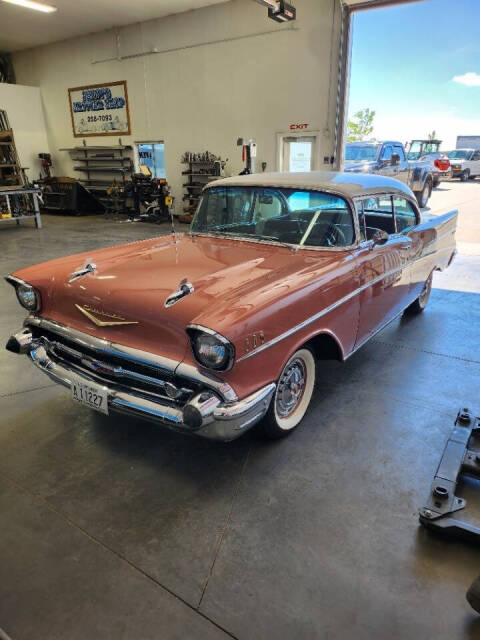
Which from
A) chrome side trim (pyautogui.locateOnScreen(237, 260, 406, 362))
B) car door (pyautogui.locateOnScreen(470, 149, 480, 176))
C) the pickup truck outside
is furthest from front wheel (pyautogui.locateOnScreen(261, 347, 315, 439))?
car door (pyautogui.locateOnScreen(470, 149, 480, 176))

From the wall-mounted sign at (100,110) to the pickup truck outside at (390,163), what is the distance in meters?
6.85

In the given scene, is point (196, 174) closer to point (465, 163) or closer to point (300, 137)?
point (300, 137)

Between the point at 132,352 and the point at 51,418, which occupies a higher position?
the point at 132,352

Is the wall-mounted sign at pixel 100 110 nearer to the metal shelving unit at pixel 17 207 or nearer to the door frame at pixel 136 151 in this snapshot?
the door frame at pixel 136 151

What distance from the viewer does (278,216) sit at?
311 cm

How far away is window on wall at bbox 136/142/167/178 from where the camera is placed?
1328cm

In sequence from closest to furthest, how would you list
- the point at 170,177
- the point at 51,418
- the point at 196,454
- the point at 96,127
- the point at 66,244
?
the point at 196,454
the point at 51,418
the point at 66,244
the point at 170,177
the point at 96,127

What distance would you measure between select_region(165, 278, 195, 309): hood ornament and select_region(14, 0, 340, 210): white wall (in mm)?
8472

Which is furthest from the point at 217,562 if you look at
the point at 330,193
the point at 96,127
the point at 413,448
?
the point at 96,127

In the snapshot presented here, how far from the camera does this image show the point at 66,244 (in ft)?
28.3

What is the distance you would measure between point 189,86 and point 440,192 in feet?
34.9

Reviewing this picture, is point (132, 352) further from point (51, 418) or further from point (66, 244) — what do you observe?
point (66, 244)

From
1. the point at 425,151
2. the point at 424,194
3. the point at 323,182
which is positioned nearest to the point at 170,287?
the point at 323,182

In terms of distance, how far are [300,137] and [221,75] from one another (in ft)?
8.88
